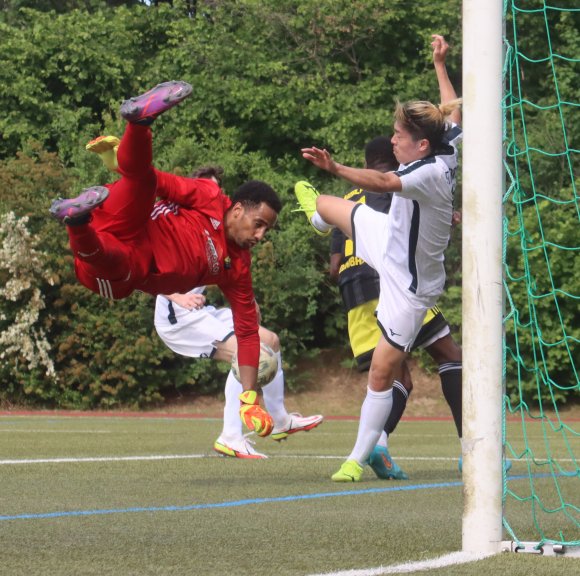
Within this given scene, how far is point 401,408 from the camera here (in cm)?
774

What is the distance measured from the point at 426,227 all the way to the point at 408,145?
460 millimetres

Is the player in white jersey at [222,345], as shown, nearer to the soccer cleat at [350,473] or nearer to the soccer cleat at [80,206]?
the soccer cleat at [350,473]

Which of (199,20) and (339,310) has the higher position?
(199,20)

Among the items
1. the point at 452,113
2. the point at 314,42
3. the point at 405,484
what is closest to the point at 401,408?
the point at 405,484

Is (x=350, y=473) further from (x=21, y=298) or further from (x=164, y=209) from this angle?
(x=21, y=298)

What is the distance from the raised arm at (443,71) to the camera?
21.3ft

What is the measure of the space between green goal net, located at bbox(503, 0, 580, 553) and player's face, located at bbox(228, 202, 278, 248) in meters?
1.47

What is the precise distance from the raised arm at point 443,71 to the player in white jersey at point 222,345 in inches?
93.1

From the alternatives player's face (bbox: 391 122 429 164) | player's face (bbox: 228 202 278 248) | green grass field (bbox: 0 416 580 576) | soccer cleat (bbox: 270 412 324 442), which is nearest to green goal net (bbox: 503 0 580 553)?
A: green grass field (bbox: 0 416 580 576)

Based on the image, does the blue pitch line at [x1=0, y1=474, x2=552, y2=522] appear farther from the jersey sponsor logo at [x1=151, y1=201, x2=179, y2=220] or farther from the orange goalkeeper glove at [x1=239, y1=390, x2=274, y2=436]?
the jersey sponsor logo at [x1=151, y1=201, x2=179, y2=220]

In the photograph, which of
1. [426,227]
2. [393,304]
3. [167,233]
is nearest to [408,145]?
[426,227]

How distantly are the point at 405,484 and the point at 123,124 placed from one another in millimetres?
16675

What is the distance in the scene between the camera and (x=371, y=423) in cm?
682

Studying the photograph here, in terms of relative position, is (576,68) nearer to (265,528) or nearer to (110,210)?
(110,210)
